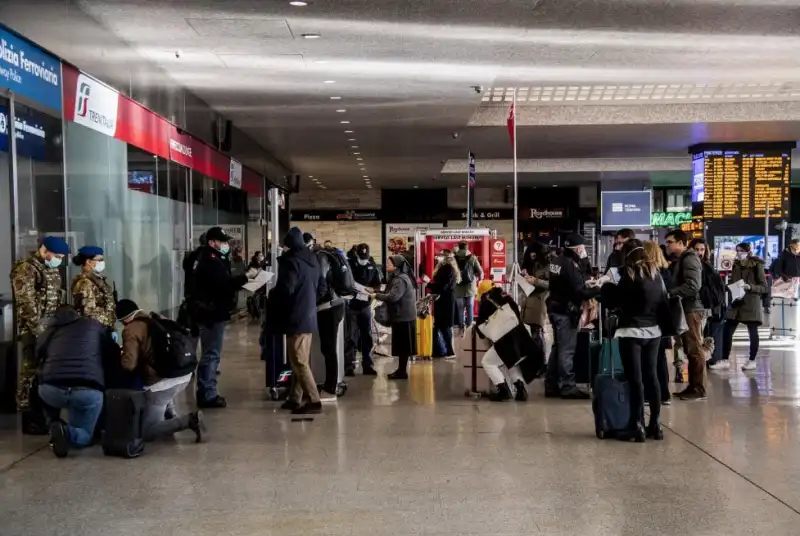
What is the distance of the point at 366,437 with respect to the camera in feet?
25.1

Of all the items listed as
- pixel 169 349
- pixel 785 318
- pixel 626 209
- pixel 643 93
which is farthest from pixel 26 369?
pixel 626 209

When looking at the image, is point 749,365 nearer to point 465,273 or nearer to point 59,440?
point 465,273

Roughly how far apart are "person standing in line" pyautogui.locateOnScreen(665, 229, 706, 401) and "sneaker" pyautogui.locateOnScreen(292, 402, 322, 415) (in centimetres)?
353

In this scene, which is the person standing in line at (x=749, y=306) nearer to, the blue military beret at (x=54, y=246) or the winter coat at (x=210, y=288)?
the winter coat at (x=210, y=288)

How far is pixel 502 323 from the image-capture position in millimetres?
9258

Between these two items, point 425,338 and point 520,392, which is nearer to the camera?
point 520,392

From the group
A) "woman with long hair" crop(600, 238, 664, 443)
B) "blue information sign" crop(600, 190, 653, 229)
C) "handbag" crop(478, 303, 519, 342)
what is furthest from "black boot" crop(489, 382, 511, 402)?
"blue information sign" crop(600, 190, 653, 229)

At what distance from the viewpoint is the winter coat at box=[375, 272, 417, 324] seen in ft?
37.1

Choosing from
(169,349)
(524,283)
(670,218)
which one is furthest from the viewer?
(670,218)

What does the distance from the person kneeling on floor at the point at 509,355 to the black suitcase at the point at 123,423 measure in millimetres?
3656

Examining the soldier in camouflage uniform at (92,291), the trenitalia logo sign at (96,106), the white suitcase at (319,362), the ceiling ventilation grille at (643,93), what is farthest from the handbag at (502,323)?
the ceiling ventilation grille at (643,93)

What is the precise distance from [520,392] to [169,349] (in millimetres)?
3876

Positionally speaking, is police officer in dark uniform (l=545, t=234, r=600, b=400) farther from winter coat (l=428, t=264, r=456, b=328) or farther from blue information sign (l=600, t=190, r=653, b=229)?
blue information sign (l=600, t=190, r=653, b=229)

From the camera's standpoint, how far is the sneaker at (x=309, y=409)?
883 centimetres
